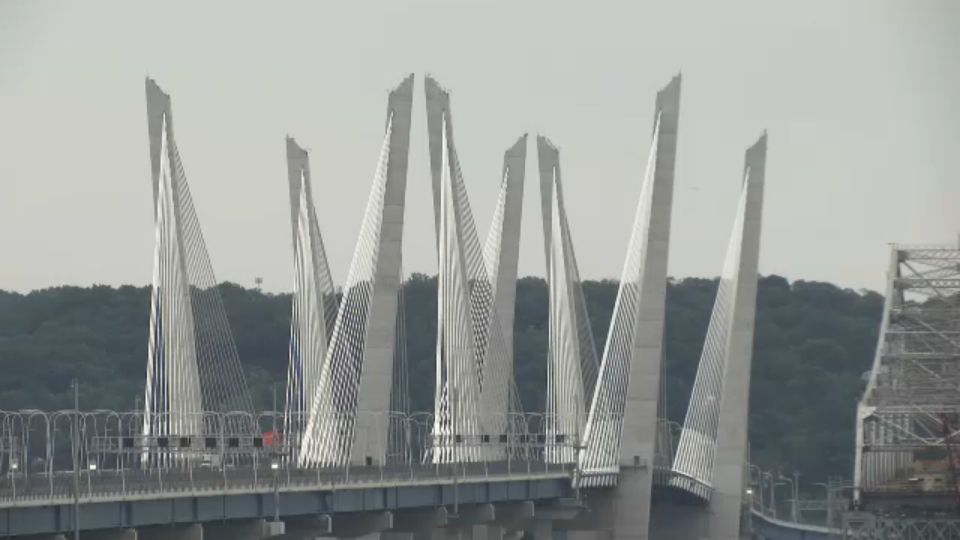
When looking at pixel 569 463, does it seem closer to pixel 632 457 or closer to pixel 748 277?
pixel 632 457

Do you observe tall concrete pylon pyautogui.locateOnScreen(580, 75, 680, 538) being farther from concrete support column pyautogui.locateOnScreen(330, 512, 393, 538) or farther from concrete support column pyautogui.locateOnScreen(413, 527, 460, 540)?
concrete support column pyautogui.locateOnScreen(330, 512, 393, 538)

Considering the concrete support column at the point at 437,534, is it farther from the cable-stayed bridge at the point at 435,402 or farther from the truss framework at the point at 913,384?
the truss framework at the point at 913,384

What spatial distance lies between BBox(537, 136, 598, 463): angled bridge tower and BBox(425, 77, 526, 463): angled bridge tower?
6.97ft

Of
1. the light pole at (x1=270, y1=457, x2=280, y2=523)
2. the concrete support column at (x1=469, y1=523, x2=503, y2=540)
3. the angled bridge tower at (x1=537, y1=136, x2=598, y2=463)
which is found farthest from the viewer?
the angled bridge tower at (x1=537, y1=136, x2=598, y2=463)

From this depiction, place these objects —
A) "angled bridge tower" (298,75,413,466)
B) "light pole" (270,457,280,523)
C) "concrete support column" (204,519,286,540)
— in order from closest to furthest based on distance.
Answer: "light pole" (270,457,280,523) → "concrete support column" (204,519,286,540) → "angled bridge tower" (298,75,413,466)

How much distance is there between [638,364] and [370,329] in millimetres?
22289

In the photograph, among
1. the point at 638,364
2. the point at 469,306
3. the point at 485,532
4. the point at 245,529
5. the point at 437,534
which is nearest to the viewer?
the point at 245,529

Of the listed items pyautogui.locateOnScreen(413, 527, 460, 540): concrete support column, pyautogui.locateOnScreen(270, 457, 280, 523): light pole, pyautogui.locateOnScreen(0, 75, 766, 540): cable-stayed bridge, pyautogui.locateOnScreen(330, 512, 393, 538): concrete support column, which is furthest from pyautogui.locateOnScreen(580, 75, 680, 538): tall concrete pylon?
pyautogui.locateOnScreen(270, 457, 280, 523): light pole

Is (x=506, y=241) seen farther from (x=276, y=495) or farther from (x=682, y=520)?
(x=276, y=495)

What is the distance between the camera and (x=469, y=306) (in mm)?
134250

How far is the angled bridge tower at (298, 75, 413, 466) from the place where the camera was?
127 metres

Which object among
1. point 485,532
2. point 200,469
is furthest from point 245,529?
point 485,532

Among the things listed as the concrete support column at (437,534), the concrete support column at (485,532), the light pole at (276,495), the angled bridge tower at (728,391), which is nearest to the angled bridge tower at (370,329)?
the light pole at (276,495)

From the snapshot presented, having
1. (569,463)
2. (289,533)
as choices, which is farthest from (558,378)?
(289,533)
